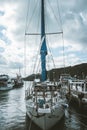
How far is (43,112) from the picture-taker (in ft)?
71.1

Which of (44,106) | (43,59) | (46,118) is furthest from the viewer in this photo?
(43,59)

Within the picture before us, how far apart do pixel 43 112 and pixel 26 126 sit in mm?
5405

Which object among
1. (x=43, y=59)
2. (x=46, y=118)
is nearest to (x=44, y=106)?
(x=46, y=118)

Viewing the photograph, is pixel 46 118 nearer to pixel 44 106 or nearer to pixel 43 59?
pixel 44 106

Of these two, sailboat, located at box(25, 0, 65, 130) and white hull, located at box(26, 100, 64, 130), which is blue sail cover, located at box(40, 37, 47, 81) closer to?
sailboat, located at box(25, 0, 65, 130)

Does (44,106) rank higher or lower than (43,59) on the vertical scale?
lower

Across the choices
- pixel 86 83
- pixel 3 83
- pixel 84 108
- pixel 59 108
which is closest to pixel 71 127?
pixel 59 108

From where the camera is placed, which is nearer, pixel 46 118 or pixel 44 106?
pixel 46 118

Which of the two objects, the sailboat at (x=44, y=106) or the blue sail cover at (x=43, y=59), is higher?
the blue sail cover at (x=43, y=59)

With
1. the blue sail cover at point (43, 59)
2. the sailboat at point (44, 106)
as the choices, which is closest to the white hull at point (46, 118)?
the sailboat at point (44, 106)

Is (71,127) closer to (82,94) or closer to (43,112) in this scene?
(43,112)

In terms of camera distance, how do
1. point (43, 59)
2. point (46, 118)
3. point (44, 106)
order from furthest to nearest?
1. point (43, 59)
2. point (44, 106)
3. point (46, 118)

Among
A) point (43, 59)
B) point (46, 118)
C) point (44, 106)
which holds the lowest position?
point (46, 118)

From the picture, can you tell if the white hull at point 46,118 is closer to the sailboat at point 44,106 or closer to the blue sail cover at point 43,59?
the sailboat at point 44,106
